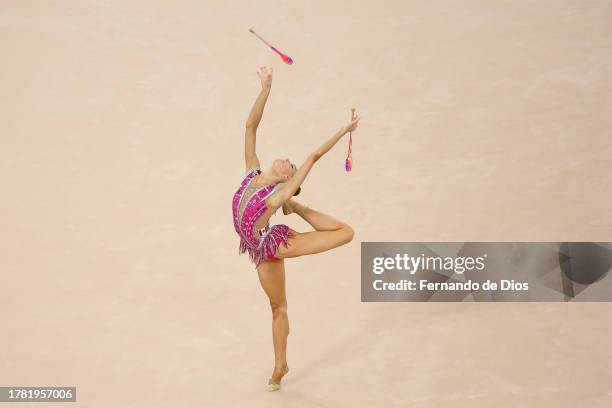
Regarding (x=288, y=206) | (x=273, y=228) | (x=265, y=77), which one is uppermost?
(x=265, y=77)

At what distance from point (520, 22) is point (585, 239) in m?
4.22

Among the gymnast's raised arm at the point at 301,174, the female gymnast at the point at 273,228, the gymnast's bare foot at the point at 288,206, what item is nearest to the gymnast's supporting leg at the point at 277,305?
the female gymnast at the point at 273,228

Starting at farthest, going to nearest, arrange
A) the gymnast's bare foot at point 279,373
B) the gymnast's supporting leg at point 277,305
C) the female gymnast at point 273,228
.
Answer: the gymnast's bare foot at point 279,373, the gymnast's supporting leg at point 277,305, the female gymnast at point 273,228

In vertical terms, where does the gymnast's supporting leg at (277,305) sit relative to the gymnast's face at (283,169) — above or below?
below

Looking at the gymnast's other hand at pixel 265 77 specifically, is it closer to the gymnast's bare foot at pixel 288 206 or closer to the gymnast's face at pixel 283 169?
the gymnast's face at pixel 283 169

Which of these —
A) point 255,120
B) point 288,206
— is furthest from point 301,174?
point 255,120

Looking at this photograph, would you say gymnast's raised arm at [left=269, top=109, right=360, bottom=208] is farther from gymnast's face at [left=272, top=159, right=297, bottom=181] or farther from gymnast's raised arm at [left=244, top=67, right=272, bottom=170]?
gymnast's raised arm at [left=244, top=67, right=272, bottom=170]

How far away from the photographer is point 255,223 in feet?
21.5

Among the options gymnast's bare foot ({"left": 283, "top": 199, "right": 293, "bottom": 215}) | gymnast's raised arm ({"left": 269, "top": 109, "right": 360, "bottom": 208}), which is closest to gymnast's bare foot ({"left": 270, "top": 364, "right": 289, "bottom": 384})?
gymnast's bare foot ({"left": 283, "top": 199, "right": 293, "bottom": 215})

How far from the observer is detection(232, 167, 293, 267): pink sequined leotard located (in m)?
6.53

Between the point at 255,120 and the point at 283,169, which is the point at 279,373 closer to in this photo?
the point at 283,169

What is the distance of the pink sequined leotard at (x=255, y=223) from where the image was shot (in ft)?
21.4

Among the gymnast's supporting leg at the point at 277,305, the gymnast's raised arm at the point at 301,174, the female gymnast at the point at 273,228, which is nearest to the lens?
the gymnast's raised arm at the point at 301,174

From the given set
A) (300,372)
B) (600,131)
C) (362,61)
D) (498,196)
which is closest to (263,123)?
(362,61)
